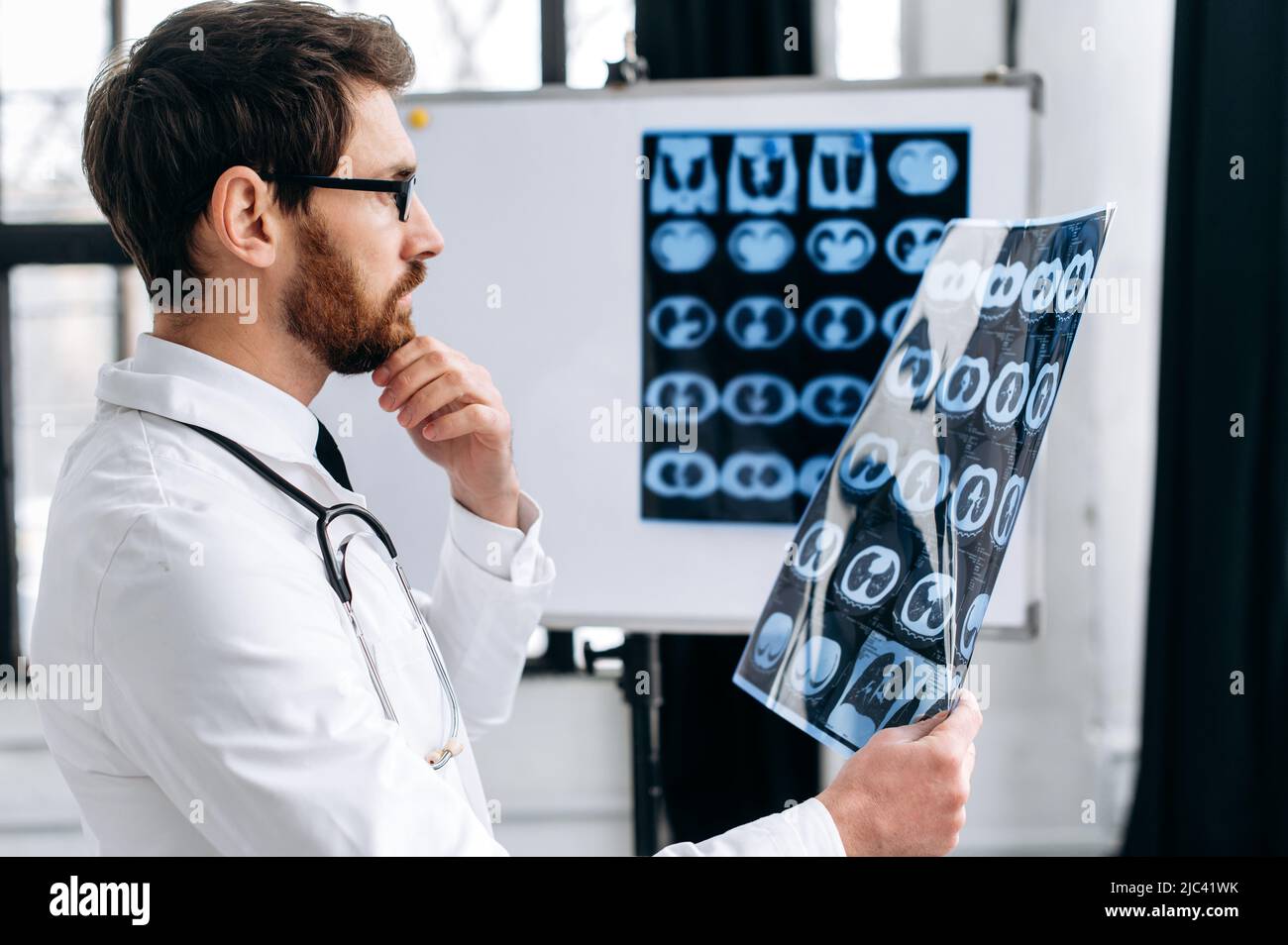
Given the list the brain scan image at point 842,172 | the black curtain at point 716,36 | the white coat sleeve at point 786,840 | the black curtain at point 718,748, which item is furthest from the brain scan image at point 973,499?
the black curtain at point 716,36

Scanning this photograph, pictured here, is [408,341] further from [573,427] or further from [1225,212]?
[1225,212]

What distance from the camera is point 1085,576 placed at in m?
2.07

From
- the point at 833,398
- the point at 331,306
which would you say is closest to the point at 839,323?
the point at 833,398

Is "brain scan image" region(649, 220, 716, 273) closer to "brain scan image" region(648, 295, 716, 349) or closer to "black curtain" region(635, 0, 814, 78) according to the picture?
"brain scan image" region(648, 295, 716, 349)

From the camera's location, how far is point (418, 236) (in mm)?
970

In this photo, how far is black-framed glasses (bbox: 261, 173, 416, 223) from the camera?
0.90 m

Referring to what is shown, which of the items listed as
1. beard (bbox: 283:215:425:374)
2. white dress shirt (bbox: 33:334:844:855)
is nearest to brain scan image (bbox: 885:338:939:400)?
white dress shirt (bbox: 33:334:844:855)

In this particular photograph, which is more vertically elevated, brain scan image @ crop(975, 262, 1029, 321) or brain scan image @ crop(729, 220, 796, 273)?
brain scan image @ crop(729, 220, 796, 273)

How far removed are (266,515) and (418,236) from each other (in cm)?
32

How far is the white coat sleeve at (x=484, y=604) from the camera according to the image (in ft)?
3.75

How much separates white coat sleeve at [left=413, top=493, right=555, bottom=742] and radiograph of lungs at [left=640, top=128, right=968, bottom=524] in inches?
22.3

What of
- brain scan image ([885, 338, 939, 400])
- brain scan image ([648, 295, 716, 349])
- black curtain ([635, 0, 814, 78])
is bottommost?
brain scan image ([885, 338, 939, 400])

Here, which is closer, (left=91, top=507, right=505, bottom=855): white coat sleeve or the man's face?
(left=91, top=507, right=505, bottom=855): white coat sleeve
